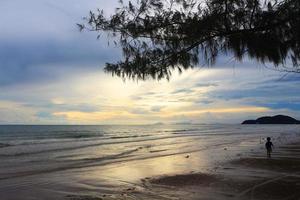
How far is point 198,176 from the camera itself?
15.2 m

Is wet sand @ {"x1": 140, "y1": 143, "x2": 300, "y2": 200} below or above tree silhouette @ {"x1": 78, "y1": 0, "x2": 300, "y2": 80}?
below

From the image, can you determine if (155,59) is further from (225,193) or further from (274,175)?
(274,175)

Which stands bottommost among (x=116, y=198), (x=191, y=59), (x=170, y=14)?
(x=116, y=198)

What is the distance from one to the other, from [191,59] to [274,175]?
309 inches

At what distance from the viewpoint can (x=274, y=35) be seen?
311 inches

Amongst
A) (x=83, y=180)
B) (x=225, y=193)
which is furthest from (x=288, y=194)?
(x=83, y=180)

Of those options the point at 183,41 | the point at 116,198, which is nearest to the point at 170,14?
the point at 183,41

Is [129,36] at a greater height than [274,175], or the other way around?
[129,36]

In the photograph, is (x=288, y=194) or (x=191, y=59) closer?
(x=191, y=59)

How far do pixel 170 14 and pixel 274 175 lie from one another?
8606 millimetres

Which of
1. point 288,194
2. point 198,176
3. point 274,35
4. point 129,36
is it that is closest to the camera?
point 274,35

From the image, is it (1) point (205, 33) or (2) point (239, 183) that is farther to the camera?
(2) point (239, 183)

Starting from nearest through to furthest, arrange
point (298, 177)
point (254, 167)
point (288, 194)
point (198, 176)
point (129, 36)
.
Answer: point (129, 36)
point (288, 194)
point (298, 177)
point (198, 176)
point (254, 167)

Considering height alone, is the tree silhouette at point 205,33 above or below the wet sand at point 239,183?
above
